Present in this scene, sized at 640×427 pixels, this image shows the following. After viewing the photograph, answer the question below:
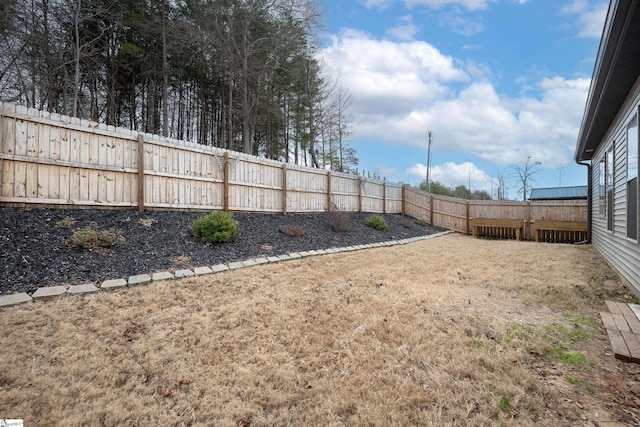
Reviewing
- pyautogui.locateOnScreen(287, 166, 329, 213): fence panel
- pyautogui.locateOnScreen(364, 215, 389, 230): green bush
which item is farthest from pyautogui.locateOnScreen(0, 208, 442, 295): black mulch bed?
pyautogui.locateOnScreen(364, 215, 389, 230): green bush

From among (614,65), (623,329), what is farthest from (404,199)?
(623,329)

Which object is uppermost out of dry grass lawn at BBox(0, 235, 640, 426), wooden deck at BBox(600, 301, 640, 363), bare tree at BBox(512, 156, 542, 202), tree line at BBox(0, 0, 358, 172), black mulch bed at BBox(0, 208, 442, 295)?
tree line at BBox(0, 0, 358, 172)

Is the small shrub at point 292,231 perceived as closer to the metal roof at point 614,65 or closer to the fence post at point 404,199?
the metal roof at point 614,65

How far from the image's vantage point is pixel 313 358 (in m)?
2.26

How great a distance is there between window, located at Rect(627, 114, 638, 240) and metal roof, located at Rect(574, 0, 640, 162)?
1.89 feet

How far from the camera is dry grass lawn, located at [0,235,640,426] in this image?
164 centimetres

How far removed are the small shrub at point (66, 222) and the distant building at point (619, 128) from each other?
741 centimetres

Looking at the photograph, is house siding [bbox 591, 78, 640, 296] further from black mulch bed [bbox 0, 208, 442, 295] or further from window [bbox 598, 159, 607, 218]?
black mulch bed [bbox 0, 208, 442, 295]

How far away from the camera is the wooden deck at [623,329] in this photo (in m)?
2.09

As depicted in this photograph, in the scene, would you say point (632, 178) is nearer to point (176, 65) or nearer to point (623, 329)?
point (623, 329)

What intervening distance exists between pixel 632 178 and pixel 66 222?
872cm

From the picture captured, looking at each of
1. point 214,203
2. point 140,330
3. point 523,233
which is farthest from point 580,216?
point 140,330

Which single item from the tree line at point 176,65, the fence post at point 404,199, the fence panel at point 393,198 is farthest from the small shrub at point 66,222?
the fence post at point 404,199

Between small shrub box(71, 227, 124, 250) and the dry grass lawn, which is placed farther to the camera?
small shrub box(71, 227, 124, 250)
